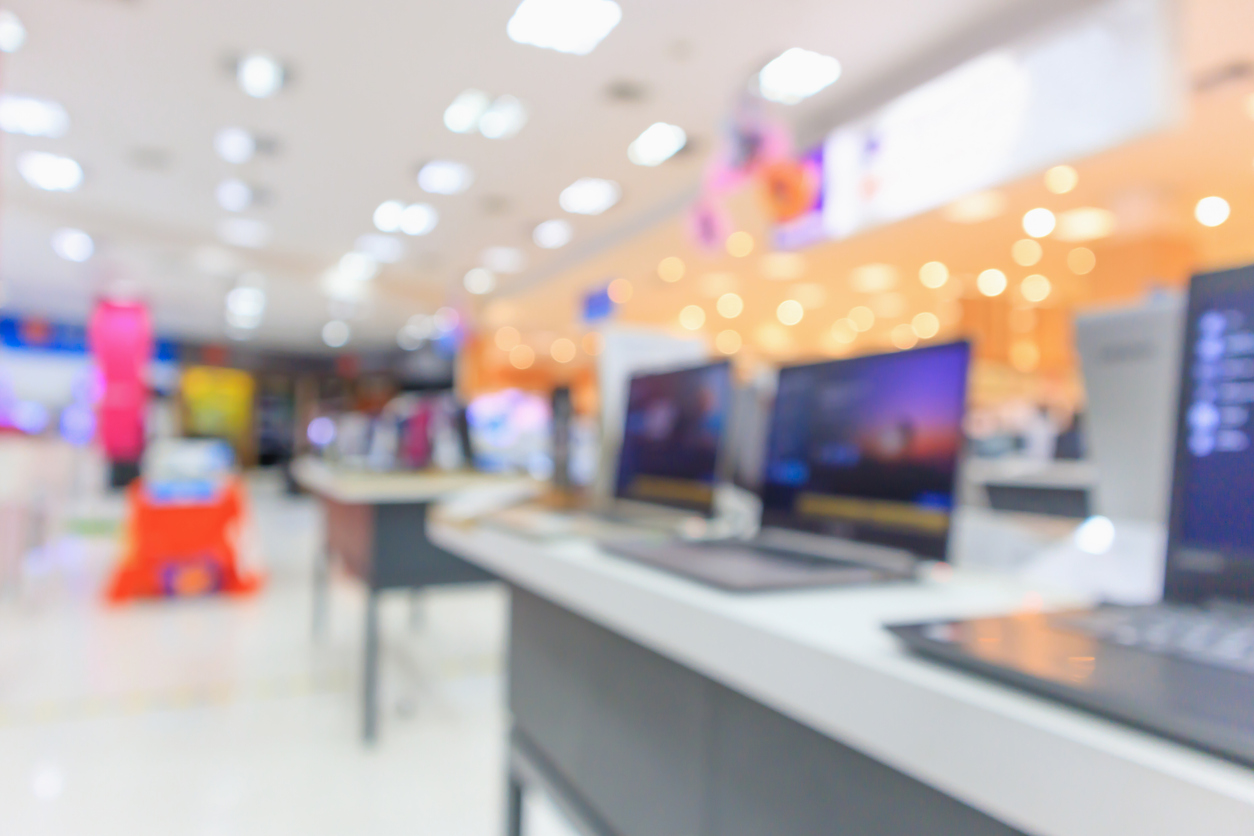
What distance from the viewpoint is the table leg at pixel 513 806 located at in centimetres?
161

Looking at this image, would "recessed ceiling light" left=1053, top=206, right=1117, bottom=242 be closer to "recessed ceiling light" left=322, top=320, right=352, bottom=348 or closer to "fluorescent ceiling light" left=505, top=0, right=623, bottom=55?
"fluorescent ceiling light" left=505, top=0, right=623, bottom=55

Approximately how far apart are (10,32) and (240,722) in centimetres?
413

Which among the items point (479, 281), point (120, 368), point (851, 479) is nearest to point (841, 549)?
point (851, 479)

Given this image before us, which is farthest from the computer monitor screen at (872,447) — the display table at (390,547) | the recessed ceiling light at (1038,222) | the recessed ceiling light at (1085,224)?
the recessed ceiling light at (1085,224)

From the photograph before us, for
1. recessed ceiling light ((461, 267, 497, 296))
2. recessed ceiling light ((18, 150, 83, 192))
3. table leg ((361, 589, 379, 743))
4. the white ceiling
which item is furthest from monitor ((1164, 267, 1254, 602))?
recessed ceiling light ((461, 267, 497, 296))

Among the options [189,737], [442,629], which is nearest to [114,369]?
[442,629]

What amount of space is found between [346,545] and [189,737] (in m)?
0.86

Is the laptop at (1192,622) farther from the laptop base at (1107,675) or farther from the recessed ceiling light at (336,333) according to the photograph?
the recessed ceiling light at (336,333)

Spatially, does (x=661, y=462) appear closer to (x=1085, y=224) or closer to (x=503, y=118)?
(x=503, y=118)

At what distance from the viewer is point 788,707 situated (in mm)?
645

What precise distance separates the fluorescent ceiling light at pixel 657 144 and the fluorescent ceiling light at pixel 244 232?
15.0ft

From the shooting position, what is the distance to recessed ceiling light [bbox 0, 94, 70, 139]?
5238mm

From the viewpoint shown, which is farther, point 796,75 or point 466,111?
point 466,111

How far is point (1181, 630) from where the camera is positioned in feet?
1.87
